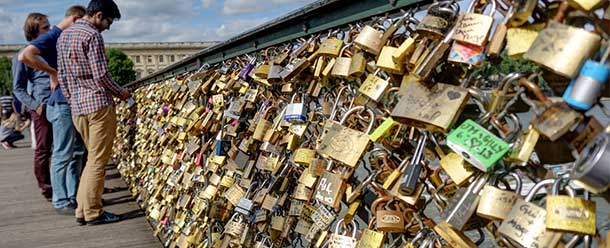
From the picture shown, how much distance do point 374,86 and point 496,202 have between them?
418 mm

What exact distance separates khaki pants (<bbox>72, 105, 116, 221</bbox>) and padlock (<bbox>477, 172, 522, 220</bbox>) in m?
3.14

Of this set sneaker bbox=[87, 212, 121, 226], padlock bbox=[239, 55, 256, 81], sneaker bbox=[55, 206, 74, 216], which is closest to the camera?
padlock bbox=[239, 55, 256, 81]

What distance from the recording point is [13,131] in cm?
1229

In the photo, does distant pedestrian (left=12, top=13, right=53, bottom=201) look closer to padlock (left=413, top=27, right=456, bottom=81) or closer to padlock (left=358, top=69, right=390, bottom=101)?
padlock (left=358, top=69, right=390, bottom=101)

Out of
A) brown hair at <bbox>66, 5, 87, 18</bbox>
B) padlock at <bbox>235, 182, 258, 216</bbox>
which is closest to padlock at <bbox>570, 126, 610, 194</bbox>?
padlock at <bbox>235, 182, 258, 216</bbox>

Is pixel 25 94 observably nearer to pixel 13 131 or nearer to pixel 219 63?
pixel 219 63

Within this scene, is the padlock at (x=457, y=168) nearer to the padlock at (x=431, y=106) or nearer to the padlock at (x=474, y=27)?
the padlock at (x=431, y=106)

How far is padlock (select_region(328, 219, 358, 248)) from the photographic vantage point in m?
1.35

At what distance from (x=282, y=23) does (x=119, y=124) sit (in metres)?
5.80

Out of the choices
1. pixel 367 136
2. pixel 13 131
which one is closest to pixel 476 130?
pixel 367 136

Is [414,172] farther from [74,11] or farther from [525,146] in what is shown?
[74,11]

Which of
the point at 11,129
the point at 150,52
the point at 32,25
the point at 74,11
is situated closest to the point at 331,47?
the point at 74,11

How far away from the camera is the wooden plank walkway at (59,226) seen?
142 inches

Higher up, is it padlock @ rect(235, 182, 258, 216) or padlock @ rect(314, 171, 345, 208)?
padlock @ rect(314, 171, 345, 208)
